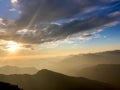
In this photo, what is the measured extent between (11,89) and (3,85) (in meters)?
7.09

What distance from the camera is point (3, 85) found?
157375mm

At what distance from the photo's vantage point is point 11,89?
15612cm
